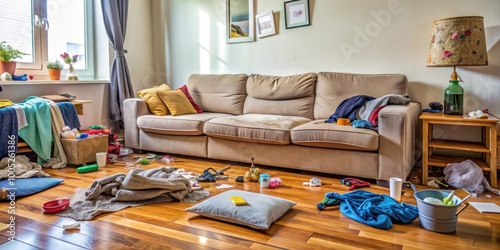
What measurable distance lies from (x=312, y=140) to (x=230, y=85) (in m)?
1.46

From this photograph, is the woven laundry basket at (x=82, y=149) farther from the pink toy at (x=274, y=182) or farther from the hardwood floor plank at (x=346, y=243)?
A: the hardwood floor plank at (x=346, y=243)

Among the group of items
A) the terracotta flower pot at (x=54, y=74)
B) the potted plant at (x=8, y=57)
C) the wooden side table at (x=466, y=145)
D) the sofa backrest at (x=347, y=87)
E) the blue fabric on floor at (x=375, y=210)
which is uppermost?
the potted plant at (x=8, y=57)

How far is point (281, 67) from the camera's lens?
13.3 feet

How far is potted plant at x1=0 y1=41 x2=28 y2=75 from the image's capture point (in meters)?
3.29

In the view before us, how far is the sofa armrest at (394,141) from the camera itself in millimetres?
2625

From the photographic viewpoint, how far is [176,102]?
3766 mm

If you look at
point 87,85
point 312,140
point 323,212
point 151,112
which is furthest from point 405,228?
point 87,85

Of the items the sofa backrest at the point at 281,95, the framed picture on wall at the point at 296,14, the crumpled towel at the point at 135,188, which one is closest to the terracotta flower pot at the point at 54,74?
the crumpled towel at the point at 135,188

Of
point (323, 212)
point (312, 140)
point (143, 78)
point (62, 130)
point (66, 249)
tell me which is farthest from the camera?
point (143, 78)

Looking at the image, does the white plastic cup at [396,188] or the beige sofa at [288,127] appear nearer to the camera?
the white plastic cup at [396,188]

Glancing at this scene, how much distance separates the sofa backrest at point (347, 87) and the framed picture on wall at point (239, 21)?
1.04m

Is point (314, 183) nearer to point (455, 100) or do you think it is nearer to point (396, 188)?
point (396, 188)

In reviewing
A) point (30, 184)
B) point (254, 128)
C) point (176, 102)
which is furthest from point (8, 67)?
point (254, 128)

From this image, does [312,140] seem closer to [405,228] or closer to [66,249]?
[405,228]
